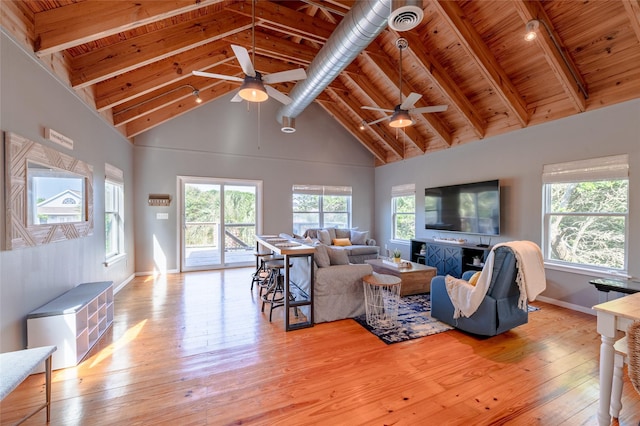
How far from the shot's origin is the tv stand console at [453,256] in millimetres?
4940

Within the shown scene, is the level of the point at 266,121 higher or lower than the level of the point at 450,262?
higher

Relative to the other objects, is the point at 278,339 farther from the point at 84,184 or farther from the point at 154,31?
the point at 154,31

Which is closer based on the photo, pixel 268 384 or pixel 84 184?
pixel 268 384

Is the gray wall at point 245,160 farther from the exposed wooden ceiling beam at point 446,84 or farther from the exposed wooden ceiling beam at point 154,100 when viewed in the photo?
the exposed wooden ceiling beam at point 446,84

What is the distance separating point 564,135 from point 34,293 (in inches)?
265

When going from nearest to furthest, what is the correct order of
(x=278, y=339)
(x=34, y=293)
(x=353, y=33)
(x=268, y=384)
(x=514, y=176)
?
(x=268, y=384) → (x=34, y=293) → (x=278, y=339) → (x=353, y=33) → (x=514, y=176)

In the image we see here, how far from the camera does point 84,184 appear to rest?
3359 mm

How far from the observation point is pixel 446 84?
15.0ft

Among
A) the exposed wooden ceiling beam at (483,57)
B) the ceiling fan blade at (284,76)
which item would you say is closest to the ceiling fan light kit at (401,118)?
the exposed wooden ceiling beam at (483,57)

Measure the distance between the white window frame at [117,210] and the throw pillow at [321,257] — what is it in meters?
3.38

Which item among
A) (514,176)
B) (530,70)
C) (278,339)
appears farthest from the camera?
(514,176)

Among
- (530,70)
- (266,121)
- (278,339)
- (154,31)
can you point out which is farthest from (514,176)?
(154,31)

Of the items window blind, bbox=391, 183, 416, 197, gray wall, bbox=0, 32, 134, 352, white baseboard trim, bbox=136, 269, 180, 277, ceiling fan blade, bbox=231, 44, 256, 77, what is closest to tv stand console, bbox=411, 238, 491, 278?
window blind, bbox=391, 183, 416, 197

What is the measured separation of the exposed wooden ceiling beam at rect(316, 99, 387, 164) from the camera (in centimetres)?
710
